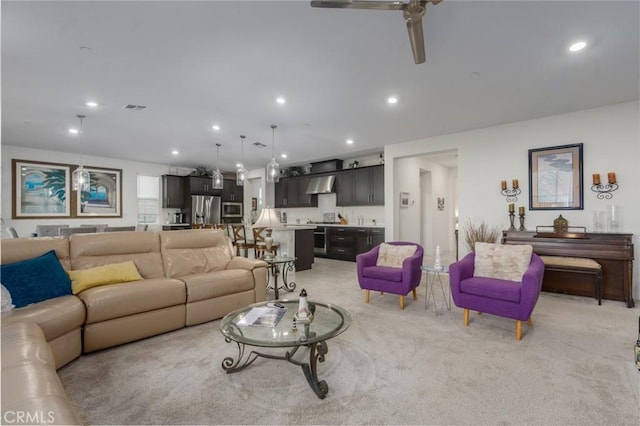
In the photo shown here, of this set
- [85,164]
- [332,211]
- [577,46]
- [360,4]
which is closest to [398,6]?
[360,4]

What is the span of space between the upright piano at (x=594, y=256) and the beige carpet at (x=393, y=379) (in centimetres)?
97

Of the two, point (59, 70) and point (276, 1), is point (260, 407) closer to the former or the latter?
point (276, 1)

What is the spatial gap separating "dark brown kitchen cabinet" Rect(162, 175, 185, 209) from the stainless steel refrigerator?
0.46m

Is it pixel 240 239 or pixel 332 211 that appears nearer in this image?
pixel 240 239

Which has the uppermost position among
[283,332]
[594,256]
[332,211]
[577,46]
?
[577,46]

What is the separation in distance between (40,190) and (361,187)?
23.5 feet

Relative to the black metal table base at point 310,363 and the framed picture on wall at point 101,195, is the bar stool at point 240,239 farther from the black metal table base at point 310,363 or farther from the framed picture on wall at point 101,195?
the framed picture on wall at point 101,195

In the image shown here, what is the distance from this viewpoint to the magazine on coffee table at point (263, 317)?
7.22ft

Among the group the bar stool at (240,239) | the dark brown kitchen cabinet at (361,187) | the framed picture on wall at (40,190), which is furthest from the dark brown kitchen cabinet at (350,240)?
the framed picture on wall at (40,190)

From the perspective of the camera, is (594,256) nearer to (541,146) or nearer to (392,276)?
(541,146)

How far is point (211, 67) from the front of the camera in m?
3.02

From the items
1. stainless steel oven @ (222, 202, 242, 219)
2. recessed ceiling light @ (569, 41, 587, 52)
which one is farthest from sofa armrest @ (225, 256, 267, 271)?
stainless steel oven @ (222, 202, 242, 219)

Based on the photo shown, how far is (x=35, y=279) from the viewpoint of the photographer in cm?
245

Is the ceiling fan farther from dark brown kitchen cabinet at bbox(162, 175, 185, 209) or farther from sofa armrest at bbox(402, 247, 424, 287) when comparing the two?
dark brown kitchen cabinet at bbox(162, 175, 185, 209)
